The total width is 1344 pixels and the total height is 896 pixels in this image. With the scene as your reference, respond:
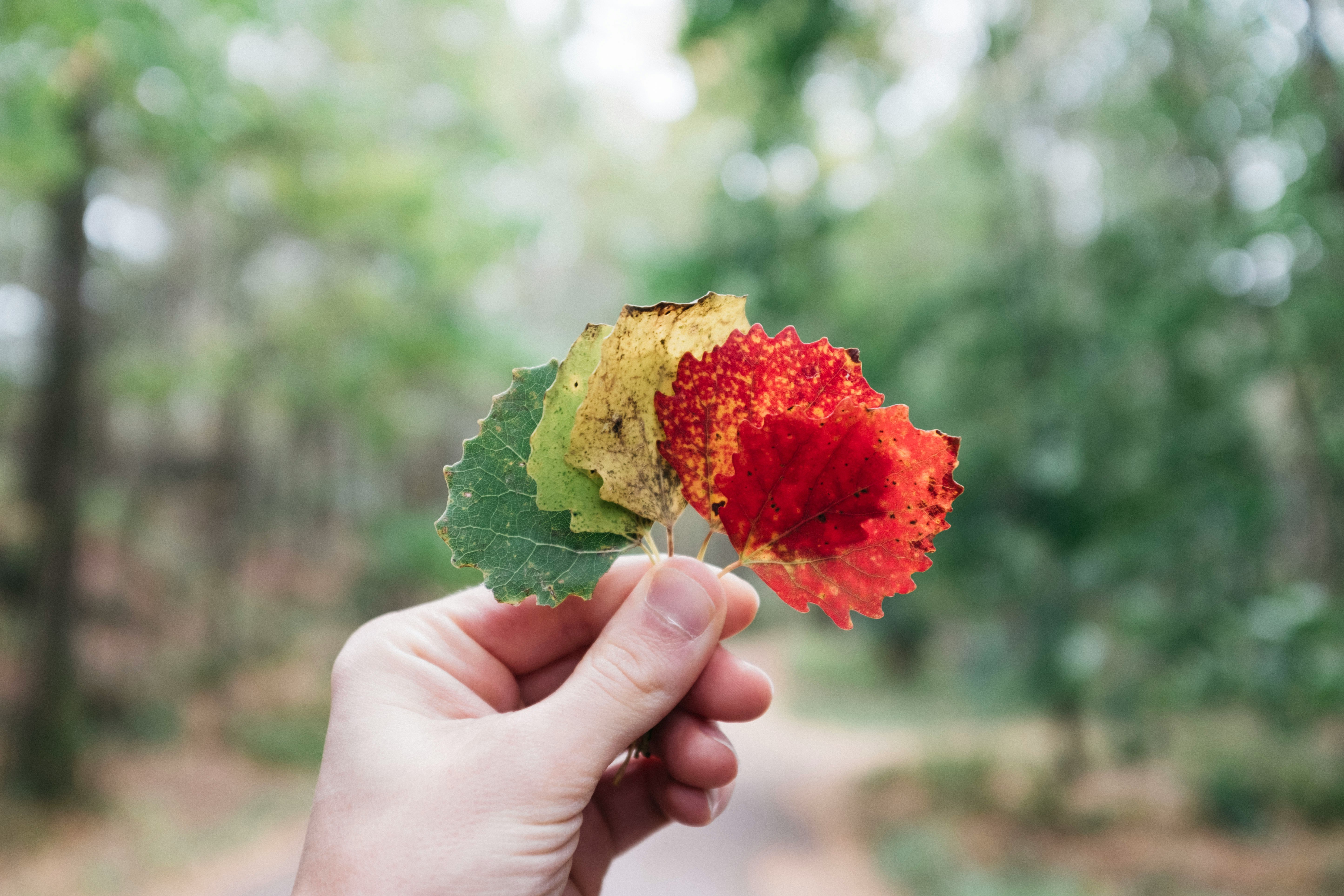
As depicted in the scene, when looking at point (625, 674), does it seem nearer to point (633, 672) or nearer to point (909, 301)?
point (633, 672)

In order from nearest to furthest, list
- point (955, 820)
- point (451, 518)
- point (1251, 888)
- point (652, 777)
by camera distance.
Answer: point (451, 518), point (652, 777), point (1251, 888), point (955, 820)

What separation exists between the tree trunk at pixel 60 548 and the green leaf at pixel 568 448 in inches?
305

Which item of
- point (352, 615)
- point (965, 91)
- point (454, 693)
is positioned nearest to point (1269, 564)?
point (965, 91)

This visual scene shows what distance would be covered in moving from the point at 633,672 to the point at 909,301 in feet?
21.7

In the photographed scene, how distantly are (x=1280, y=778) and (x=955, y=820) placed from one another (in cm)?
327

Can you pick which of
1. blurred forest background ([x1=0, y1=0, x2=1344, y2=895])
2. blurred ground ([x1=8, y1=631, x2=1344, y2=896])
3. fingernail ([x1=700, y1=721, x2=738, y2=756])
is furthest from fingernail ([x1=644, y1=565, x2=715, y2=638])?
blurred ground ([x1=8, y1=631, x2=1344, y2=896])

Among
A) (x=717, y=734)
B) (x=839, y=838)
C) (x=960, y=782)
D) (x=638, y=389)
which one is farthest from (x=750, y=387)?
(x=960, y=782)

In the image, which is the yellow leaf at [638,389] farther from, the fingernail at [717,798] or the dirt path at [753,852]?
the dirt path at [753,852]

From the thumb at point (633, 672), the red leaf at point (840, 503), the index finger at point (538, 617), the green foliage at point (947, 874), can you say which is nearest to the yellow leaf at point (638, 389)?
the red leaf at point (840, 503)

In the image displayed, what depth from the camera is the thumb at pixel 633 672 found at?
1271 mm

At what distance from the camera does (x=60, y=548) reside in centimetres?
684

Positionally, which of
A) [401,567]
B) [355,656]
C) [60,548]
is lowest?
[60,548]

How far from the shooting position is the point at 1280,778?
7.48 m

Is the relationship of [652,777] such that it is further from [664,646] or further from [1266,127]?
[1266,127]
